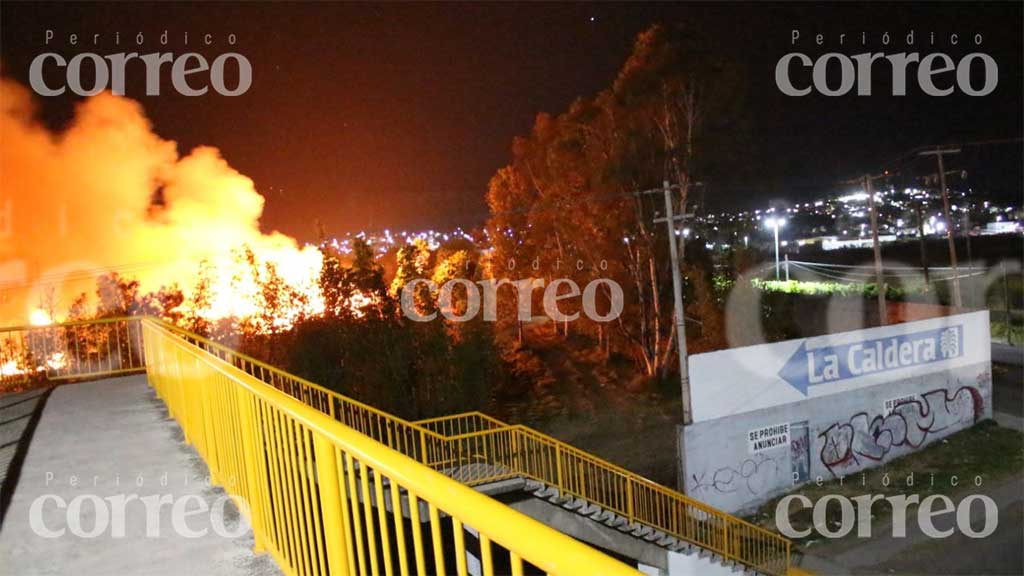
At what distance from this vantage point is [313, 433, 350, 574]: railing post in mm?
2707

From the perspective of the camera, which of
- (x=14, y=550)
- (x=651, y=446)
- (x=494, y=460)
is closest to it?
(x=14, y=550)

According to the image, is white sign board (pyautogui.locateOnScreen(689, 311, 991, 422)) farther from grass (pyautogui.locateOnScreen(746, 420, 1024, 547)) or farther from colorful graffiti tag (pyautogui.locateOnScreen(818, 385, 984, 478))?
grass (pyautogui.locateOnScreen(746, 420, 1024, 547))

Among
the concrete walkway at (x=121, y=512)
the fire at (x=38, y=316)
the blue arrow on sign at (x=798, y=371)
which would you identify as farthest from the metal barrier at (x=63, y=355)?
the fire at (x=38, y=316)

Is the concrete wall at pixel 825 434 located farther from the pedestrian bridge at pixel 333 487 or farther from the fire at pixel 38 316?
the fire at pixel 38 316

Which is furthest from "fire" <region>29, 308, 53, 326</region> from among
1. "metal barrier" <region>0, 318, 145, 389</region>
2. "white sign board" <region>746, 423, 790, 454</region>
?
"white sign board" <region>746, 423, 790, 454</region>

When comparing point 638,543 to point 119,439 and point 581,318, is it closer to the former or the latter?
point 119,439

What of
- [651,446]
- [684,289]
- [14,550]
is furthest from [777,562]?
[684,289]

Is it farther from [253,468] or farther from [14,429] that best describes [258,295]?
[253,468]

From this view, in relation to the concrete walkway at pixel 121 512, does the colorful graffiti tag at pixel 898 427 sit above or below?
below

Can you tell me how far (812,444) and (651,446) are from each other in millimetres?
6561

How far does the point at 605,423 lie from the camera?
24656 millimetres

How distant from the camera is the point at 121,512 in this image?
16.9ft

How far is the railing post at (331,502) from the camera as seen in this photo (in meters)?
2.71

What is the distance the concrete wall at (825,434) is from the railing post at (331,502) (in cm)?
1306
